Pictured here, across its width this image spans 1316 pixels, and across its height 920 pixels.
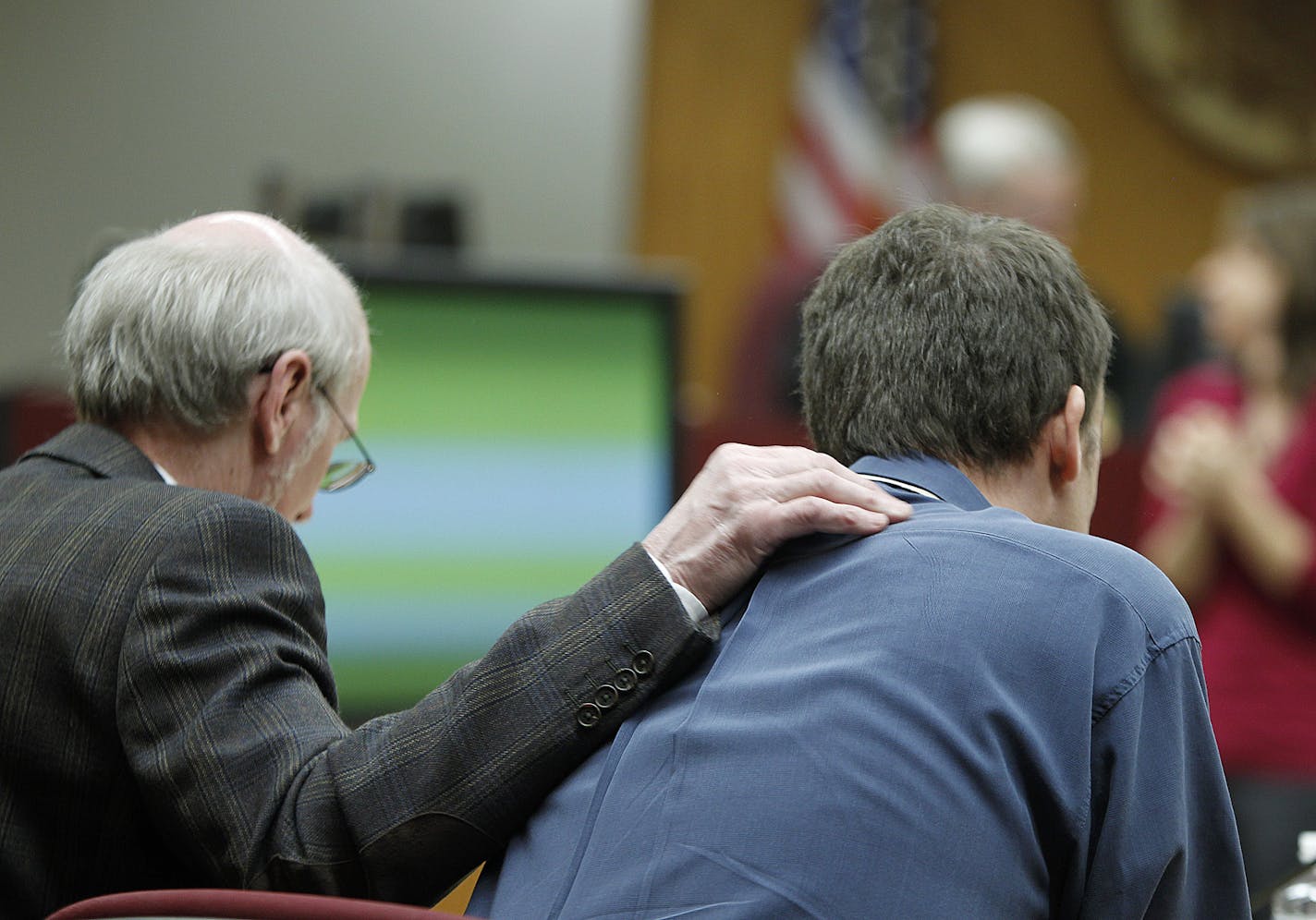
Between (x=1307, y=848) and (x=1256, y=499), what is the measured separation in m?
1.42

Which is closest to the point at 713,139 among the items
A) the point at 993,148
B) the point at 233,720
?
the point at 993,148

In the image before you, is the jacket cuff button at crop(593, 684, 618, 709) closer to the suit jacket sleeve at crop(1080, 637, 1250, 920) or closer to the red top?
the suit jacket sleeve at crop(1080, 637, 1250, 920)

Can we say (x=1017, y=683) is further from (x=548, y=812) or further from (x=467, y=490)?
(x=467, y=490)

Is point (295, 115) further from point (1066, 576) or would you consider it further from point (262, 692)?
point (1066, 576)

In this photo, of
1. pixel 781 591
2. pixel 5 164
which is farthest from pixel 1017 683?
pixel 5 164

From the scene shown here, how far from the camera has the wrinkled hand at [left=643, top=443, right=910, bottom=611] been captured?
3.58 ft

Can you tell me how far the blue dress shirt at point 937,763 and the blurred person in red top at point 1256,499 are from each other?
1763mm

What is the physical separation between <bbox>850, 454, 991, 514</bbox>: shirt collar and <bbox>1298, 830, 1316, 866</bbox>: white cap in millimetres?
571

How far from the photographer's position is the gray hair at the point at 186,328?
140 centimetres

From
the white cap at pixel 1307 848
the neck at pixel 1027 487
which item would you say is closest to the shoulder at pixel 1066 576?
the neck at pixel 1027 487

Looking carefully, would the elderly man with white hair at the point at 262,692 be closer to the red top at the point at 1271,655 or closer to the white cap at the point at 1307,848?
the white cap at the point at 1307,848

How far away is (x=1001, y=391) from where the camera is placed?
1158mm

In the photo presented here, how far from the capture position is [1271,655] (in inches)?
109

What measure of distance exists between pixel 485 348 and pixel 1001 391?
1.41m
